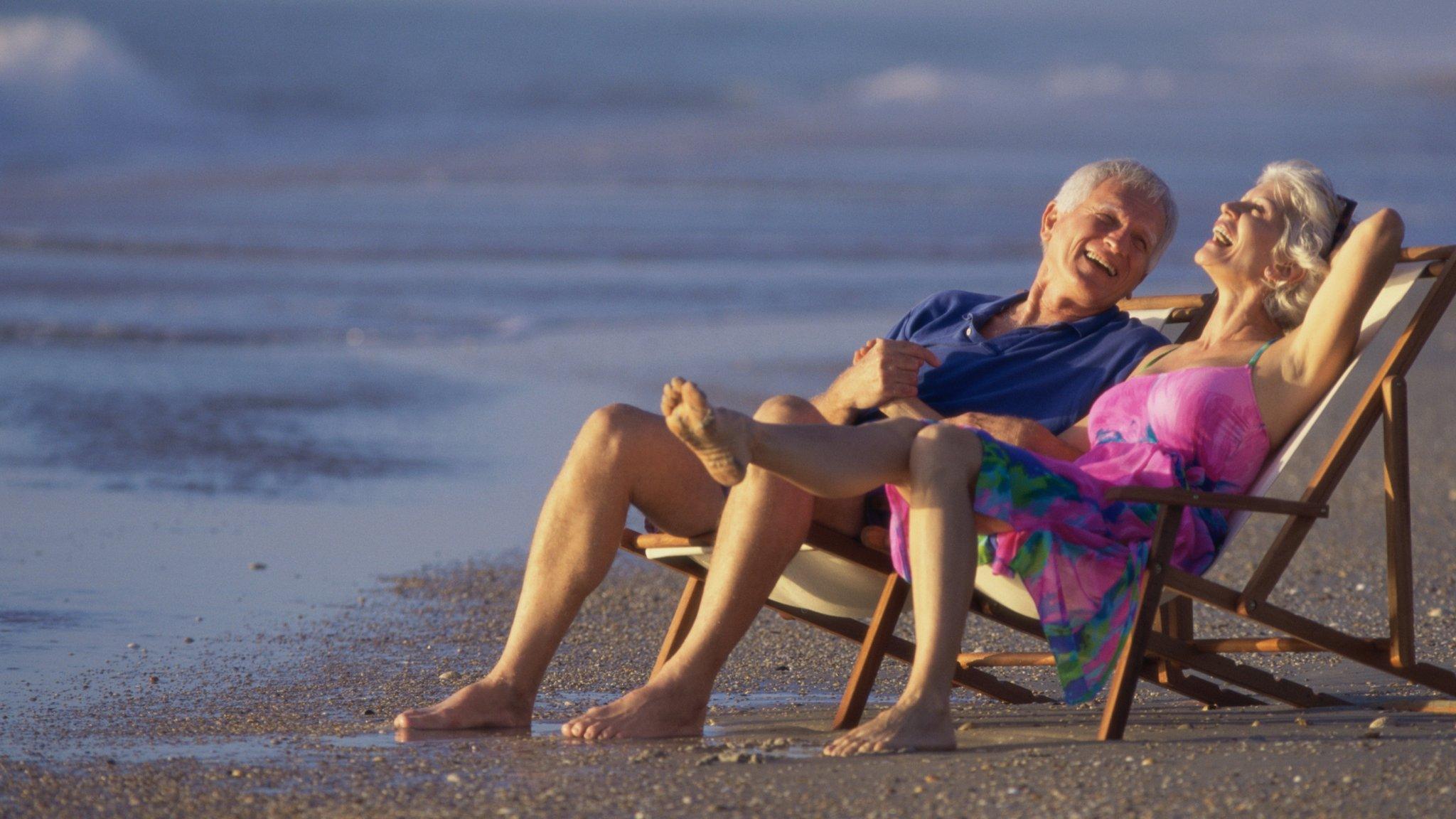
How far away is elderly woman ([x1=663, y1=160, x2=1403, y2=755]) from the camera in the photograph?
301 centimetres

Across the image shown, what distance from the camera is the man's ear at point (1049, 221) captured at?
159 inches

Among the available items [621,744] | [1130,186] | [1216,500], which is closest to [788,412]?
[621,744]

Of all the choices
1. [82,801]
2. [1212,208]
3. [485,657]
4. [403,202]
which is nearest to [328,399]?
[485,657]

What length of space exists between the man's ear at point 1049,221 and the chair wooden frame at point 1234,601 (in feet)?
2.66

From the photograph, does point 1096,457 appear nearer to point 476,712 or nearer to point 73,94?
point 476,712

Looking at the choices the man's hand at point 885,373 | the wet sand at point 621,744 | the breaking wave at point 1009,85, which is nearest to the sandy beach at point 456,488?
the wet sand at point 621,744

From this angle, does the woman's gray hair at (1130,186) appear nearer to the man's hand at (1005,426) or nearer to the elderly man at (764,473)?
the elderly man at (764,473)

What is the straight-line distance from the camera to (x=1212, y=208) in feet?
80.3

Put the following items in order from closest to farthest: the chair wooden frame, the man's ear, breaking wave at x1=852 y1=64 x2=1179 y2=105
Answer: the chair wooden frame, the man's ear, breaking wave at x1=852 y1=64 x2=1179 y2=105

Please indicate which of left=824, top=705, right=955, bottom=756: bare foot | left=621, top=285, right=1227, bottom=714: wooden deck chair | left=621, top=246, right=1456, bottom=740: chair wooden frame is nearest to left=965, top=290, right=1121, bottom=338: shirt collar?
left=621, top=246, right=1456, bottom=740: chair wooden frame

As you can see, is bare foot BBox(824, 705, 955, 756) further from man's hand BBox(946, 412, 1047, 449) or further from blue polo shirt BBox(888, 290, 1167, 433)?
blue polo shirt BBox(888, 290, 1167, 433)

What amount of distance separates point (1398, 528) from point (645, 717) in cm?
146

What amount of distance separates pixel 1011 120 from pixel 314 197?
994 inches

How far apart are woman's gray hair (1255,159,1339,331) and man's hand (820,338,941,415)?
74 centimetres
